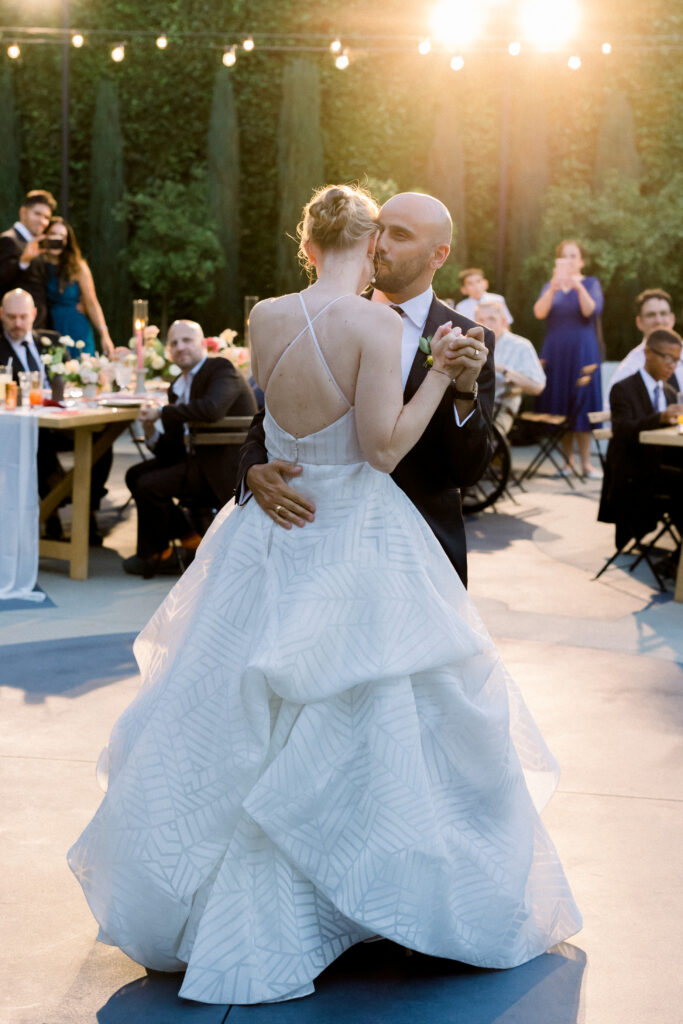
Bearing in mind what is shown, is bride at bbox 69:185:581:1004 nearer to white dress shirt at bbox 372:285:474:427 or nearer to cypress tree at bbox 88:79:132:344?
white dress shirt at bbox 372:285:474:427

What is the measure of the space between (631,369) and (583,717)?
3.48 metres

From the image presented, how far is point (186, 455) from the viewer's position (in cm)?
627

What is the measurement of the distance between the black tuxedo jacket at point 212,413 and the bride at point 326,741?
3469mm

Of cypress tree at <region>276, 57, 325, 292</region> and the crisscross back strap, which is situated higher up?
cypress tree at <region>276, 57, 325, 292</region>

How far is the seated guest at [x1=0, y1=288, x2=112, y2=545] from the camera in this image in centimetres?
653

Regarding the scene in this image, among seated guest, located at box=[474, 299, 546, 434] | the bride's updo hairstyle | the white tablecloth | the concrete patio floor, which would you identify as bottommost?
the concrete patio floor

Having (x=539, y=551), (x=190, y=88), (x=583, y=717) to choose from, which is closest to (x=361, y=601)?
(x=583, y=717)

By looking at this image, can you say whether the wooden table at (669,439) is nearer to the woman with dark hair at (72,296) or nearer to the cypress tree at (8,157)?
the woman with dark hair at (72,296)

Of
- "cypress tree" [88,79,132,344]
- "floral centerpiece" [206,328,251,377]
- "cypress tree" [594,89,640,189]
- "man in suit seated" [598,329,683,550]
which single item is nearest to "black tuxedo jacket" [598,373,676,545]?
"man in suit seated" [598,329,683,550]

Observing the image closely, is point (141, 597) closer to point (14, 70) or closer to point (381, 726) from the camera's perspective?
point (381, 726)

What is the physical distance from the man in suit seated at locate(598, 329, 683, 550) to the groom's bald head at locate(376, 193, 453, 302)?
3692mm

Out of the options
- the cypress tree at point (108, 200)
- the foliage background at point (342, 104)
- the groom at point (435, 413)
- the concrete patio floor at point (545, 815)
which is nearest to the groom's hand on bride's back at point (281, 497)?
the groom at point (435, 413)

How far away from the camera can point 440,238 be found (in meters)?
2.62

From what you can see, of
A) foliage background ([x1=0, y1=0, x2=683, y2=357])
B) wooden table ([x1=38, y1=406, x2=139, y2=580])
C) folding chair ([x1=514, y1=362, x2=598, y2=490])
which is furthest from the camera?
foliage background ([x1=0, y1=0, x2=683, y2=357])
